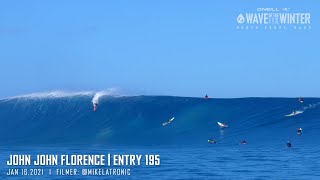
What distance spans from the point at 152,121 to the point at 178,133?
423 centimetres

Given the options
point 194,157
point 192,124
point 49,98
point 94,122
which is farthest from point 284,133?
point 49,98

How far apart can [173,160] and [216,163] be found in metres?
1.70

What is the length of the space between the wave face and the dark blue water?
0.05 meters

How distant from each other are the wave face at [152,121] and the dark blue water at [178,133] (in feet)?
0.16

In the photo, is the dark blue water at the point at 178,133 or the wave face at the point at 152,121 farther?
the wave face at the point at 152,121

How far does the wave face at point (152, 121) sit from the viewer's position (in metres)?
27.6

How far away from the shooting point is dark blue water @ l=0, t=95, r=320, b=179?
1775cm

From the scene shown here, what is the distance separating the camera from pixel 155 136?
2902cm

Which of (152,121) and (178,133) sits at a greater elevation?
(152,121)

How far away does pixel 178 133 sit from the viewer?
29.8m

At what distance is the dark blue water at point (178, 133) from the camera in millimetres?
17750

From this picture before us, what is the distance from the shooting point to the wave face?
27.6m

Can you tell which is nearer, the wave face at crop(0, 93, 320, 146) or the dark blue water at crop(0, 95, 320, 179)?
the dark blue water at crop(0, 95, 320, 179)

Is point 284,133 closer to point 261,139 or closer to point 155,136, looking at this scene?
point 261,139
